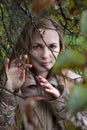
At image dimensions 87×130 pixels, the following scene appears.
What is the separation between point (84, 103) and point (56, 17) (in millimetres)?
2180

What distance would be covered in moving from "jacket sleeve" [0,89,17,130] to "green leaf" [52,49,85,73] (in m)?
1.75

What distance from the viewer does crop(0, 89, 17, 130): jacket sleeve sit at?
236 centimetres

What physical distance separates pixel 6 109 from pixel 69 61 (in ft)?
6.16

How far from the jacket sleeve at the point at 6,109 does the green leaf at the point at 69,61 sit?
1.75 m

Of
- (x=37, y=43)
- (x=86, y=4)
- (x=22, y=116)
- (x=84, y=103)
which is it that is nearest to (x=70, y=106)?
(x=84, y=103)

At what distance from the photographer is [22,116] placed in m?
2.44

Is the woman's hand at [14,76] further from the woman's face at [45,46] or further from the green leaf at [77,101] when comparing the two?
the green leaf at [77,101]

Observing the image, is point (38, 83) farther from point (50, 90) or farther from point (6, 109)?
point (6, 109)

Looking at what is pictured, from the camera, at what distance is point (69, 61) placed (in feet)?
1.92

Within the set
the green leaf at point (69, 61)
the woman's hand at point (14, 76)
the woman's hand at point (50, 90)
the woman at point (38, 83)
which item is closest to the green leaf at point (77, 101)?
the green leaf at point (69, 61)

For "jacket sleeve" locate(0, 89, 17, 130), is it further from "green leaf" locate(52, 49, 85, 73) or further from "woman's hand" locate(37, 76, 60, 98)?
"green leaf" locate(52, 49, 85, 73)

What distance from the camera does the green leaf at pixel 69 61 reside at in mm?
579

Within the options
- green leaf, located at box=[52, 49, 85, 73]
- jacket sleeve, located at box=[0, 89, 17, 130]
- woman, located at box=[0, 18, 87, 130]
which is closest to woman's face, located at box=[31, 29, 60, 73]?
woman, located at box=[0, 18, 87, 130]

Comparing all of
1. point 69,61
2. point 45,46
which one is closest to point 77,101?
point 69,61
